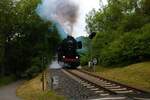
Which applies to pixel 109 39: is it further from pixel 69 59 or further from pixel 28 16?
pixel 28 16

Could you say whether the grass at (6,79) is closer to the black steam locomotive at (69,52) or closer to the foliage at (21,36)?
the foliage at (21,36)

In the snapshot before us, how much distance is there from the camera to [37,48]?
82.9 m

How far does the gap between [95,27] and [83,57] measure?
2463 centimetres

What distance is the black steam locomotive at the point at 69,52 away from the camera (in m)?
57.7

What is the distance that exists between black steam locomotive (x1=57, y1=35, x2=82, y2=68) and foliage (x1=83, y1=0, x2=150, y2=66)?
3.74 m

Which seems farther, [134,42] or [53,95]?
[134,42]

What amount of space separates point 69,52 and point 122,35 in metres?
8.45

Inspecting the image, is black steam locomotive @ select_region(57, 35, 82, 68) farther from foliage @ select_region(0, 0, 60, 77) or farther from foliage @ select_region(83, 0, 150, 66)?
foliage @ select_region(0, 0, 60, 77)

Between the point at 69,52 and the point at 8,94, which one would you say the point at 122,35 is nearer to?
the point at 69,52

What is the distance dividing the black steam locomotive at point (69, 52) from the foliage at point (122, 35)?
374cm

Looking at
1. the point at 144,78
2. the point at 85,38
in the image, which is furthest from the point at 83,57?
the point at 144,78

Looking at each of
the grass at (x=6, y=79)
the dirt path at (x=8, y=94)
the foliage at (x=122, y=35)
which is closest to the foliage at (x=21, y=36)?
the grass at (x=6, y=79)

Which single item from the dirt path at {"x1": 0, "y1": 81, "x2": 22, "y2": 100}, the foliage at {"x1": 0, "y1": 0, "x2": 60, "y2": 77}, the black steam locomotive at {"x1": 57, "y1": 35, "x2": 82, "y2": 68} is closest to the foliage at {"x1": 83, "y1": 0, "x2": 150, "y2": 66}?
the black steam locomotive at {"x1": 57, "y1": 35, "x2": 82, "y2": 68}

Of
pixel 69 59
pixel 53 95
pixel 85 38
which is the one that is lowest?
pixel 53 95
